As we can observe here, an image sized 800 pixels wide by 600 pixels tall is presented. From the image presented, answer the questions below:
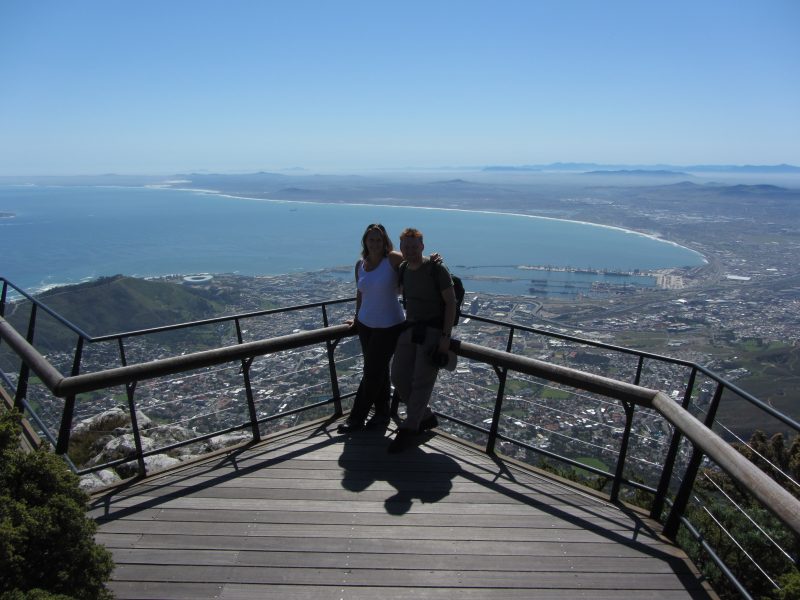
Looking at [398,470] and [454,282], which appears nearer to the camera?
[398,470]

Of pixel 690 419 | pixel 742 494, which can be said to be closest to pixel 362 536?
pixel 690 419

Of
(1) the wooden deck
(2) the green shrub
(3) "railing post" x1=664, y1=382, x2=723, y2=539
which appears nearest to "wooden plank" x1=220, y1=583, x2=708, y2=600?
(1) the wooden deck

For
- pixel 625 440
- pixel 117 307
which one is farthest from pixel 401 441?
pixel 117 307

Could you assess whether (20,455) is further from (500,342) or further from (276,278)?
(276,278)

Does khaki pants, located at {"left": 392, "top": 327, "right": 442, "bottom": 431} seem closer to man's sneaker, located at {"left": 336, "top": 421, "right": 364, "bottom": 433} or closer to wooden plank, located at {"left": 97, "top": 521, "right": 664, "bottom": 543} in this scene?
man's sneaker, located at {"left": 336, "top": 421, "right": 364, "bottom": 433}

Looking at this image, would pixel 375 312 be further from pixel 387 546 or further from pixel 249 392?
pixel 387 546

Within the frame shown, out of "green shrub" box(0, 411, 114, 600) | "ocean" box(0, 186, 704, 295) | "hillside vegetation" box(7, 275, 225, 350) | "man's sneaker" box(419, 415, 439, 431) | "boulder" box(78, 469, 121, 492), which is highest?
"green shrub" box(0, 411, 114, 600)

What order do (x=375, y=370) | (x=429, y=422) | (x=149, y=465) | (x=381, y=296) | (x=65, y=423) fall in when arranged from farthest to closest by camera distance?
(x=149, y=465) < (x=429, y=422) < (x=375, y=370) < (x=381, y=296) < (x=65, y=423)
